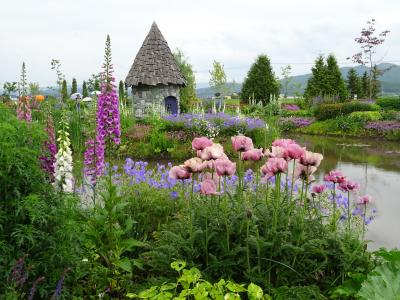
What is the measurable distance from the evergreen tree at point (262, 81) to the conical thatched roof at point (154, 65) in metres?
13.2

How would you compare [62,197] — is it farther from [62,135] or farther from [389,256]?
[389,256]

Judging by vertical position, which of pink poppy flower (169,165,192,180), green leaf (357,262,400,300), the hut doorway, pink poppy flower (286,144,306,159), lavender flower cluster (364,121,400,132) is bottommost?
green leaf (357,262,400,300)

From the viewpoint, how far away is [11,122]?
9.71 ft

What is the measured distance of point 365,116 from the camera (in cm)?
2052

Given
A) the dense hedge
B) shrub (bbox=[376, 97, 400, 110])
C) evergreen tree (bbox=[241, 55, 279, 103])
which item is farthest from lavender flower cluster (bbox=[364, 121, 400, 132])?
evergreen tree (bbox=[241, 55, 279, 103])

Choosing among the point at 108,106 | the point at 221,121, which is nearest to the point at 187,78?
the point at 221,121

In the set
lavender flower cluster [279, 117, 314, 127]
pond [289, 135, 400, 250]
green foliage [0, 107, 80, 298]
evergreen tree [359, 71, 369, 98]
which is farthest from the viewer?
evergreen tree [359, 71, 369, 98]

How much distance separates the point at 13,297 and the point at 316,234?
2.32 metres

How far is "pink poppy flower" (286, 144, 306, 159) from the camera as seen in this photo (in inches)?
128

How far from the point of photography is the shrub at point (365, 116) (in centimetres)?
2027

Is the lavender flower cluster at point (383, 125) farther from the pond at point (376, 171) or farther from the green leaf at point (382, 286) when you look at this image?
the green leaf at point (382, 286)

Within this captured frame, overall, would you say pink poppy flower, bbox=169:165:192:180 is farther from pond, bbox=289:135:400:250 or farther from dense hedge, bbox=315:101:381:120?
dense hedge, bbox=315:101:381:120

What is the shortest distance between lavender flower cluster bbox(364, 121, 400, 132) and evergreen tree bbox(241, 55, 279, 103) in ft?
39.0

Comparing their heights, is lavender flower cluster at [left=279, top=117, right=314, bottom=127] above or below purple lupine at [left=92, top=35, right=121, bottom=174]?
below
